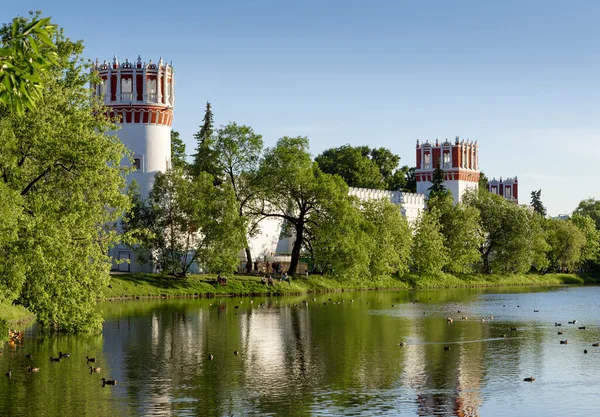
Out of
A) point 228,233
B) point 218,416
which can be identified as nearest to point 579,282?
point 228,233

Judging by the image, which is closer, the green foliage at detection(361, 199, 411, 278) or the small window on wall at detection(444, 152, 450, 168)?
the green foliage at detection(361, 199, 411, 278)

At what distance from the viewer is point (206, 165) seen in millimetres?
87562

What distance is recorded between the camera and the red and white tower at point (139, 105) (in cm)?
8431

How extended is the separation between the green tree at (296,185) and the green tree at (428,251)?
61.7 feet

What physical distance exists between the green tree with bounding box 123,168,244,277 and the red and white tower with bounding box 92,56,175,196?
5.36 meters

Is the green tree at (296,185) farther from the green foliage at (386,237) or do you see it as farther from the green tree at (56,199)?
the green tree at (56,199)

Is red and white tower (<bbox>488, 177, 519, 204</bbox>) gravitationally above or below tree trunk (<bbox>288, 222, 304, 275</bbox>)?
above

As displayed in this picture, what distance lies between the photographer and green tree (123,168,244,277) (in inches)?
3007

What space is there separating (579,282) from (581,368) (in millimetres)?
101461

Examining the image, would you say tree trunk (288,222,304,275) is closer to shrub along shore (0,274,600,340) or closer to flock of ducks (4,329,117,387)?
shrub along shore (0,274,600,340)

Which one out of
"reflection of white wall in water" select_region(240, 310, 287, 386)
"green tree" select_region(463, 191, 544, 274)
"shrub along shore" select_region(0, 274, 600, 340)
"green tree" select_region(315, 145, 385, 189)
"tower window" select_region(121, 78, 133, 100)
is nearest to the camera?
"reflection of white wall in water" select_region(240, 310, 287, 386)

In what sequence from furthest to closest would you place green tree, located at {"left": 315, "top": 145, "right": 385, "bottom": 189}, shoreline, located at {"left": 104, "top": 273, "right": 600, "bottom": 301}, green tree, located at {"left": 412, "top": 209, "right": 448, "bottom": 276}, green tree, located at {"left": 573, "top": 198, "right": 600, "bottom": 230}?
1. green tree, located at {"left": 573, "top": 198, "right": 600, "bottom": 230}
2. green tree, located at {"left": 315, "top": 145, "right": 385, "bottom": 189}
3. green tree, located at {"left": 412, "top": 209, "right": 448, "bottom": 276}
4. shoreline, located at {"left": 104, "top": 273, "right": 600, "bottom": 301}

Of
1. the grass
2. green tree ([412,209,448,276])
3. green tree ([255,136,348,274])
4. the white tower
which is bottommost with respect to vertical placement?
the grass

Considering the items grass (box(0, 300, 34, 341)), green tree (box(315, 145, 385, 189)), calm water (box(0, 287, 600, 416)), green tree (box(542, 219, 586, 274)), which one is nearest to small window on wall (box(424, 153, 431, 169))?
green tree (box(315, 145, 385, 189))
